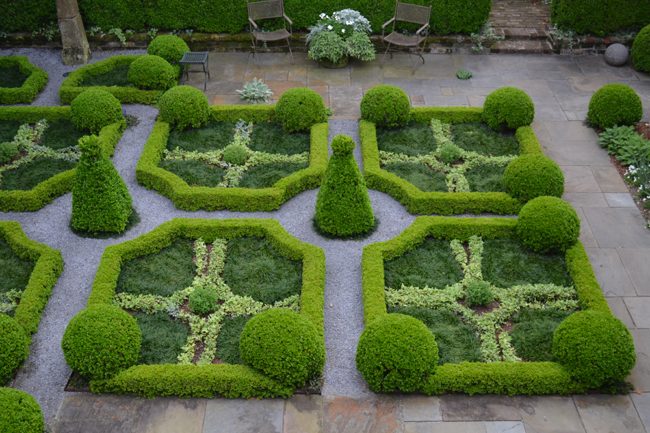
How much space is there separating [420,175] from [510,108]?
2.53 meters

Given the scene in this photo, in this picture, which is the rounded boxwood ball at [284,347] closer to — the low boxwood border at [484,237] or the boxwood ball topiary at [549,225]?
the low boxwood border at [484,237]

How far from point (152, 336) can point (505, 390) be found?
4.79 meters

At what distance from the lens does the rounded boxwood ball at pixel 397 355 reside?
7223 mm

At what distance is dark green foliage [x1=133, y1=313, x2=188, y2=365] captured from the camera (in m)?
7.97

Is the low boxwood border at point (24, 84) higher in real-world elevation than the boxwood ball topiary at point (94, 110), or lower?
lower

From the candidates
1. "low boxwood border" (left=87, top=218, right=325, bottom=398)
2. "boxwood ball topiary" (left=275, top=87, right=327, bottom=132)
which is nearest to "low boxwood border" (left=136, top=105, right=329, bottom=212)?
"boxwood ball topiary" (left=275, top=87, right=327, bottom=132)

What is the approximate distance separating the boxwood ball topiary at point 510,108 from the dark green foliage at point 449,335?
525cm

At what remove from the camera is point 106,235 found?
9.84 m

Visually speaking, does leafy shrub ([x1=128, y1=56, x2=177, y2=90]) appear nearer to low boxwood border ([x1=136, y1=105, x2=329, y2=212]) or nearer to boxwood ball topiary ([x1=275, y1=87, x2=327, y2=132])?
low boxwood border ([x1=136, y1=105, x2=329, y2=212])

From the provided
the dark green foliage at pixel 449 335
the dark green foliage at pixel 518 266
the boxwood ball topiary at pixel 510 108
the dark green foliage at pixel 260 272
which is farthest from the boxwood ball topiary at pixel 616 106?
the dark green foliage at pixel 260 272

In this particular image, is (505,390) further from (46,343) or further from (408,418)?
(46,343)

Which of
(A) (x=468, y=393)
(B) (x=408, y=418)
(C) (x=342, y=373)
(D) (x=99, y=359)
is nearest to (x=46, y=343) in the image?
(D) (x=99, y=359)

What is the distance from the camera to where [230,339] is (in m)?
8.23

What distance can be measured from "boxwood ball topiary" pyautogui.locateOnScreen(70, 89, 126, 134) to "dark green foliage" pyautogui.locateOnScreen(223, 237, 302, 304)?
173 inches
